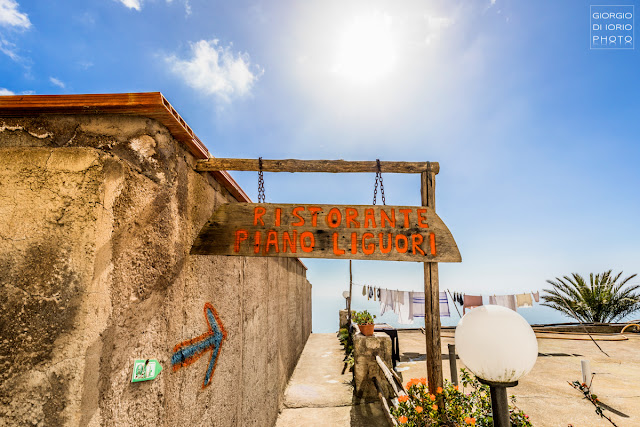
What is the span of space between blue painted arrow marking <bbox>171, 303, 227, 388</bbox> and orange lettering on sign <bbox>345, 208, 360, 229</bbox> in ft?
4.76

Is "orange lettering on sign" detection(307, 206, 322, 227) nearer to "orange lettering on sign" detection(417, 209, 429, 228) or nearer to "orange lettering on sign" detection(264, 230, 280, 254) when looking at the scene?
"orange lettering on sign" detection(264, 230, 280, 254)

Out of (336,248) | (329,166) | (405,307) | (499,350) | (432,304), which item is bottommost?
(405,307)

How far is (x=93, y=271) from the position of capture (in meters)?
1.56

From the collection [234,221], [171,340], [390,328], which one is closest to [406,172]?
[234,221]

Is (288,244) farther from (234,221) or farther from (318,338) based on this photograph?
(318,338)

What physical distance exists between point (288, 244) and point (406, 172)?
4.42 ft

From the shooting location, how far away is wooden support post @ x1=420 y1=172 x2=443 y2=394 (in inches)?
113

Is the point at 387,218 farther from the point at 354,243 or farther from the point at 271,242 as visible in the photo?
the point at 271,242

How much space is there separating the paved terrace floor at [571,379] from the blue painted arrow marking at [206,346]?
17.6 ft

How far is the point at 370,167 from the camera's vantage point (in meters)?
2.87

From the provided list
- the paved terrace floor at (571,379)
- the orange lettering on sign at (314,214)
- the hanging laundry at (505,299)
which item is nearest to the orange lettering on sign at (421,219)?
the orange lettering on sign at (314,214)

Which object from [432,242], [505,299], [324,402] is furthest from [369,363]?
[505,299]

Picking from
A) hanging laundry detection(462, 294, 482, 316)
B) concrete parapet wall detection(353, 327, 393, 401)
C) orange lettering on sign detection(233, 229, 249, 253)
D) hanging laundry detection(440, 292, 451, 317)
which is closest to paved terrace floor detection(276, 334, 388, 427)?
concrete parapet wall detection(353, 327, 393, 401)

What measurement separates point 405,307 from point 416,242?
13.0 m
